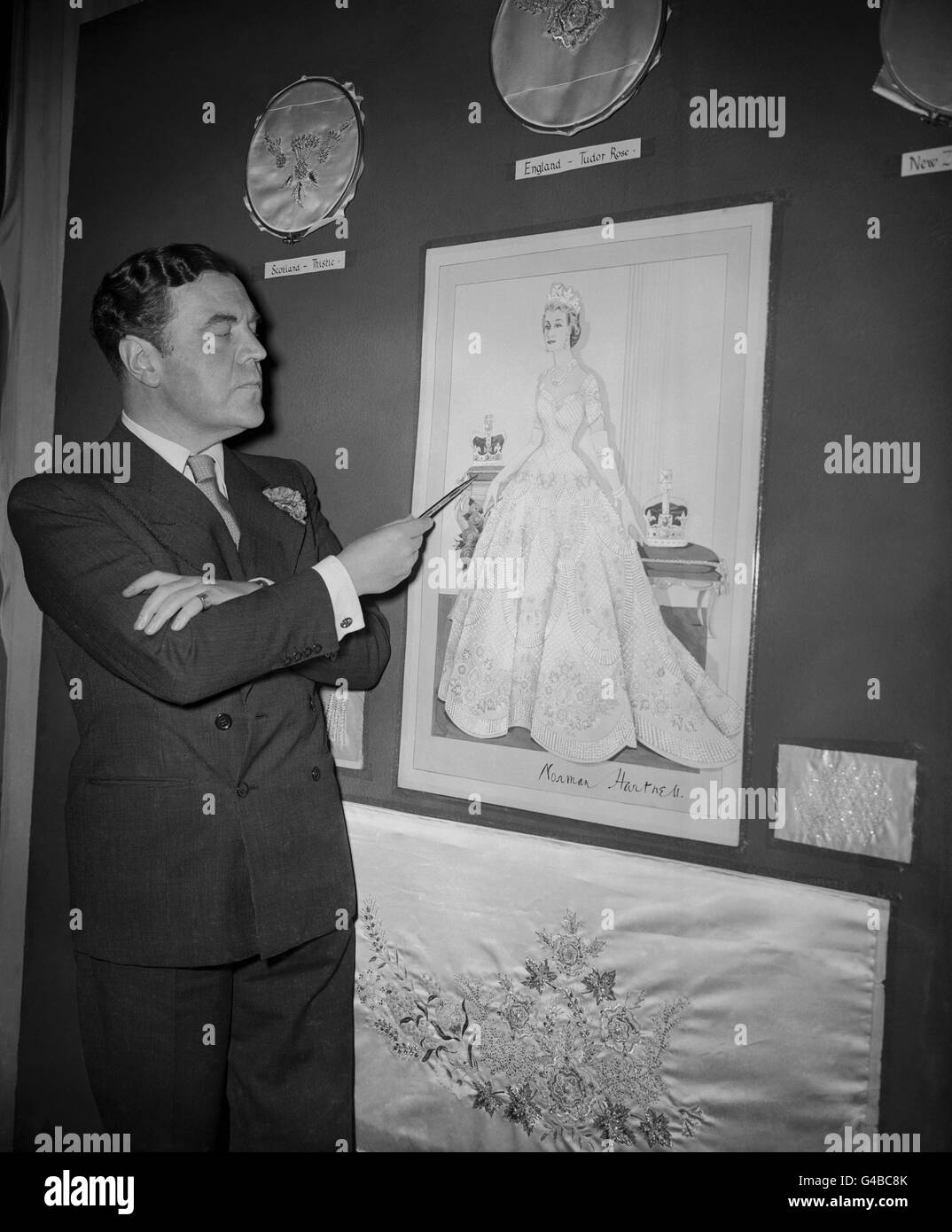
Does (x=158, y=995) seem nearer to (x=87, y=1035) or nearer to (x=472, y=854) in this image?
(x=87, y=1035)

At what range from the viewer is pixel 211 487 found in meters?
1.67

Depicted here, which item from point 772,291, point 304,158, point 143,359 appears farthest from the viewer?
point 304,158

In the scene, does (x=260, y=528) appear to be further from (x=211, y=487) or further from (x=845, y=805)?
(x=845, y=805)

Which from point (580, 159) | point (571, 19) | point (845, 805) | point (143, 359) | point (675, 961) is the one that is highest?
point (571, 19)

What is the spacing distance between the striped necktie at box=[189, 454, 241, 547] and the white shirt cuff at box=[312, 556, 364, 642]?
27 cm

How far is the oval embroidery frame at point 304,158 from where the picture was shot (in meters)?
1.89

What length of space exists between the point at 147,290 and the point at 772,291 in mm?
1086

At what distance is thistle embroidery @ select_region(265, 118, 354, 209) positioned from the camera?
1.91 m

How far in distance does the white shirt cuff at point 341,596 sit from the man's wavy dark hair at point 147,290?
52 cm

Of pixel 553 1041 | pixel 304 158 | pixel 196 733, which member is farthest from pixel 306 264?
pixel 553 1041

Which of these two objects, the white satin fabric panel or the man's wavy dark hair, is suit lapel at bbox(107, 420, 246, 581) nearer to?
the man's wavy dark hair

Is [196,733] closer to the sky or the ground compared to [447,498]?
closer to the ground

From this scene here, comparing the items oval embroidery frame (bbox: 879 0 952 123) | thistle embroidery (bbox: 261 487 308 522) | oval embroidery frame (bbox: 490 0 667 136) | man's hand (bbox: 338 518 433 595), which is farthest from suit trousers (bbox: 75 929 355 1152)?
oval embroidery frame (bbox: 879 0 952 123)

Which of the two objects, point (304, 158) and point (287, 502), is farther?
point (304, 158)
